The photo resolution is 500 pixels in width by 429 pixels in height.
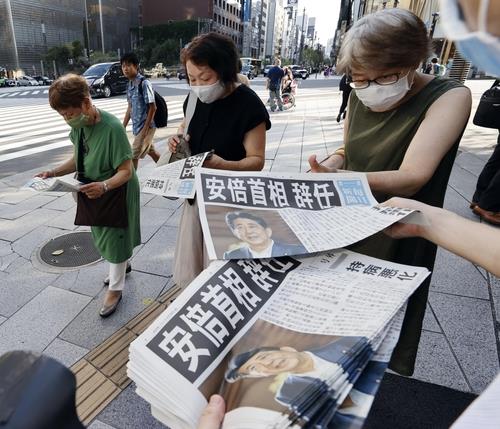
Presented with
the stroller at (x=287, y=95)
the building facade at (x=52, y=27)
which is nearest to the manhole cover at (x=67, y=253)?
the stroller at (x=287, y=95)

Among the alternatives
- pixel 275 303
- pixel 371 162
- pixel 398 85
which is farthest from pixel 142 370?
pixel 398 85

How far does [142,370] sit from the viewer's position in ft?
2.01

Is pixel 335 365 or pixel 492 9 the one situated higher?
pixel 492 9

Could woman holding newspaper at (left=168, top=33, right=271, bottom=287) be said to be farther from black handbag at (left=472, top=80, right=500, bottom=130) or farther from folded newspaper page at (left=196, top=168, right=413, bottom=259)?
black handbag at (left=472, top=80, right=500, bottom=130)

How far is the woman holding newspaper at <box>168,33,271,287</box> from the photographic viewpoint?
5.08 feet

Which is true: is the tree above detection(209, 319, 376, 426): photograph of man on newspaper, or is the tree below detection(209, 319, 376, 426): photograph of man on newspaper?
above

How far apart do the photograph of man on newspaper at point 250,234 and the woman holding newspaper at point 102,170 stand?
1.30 meters

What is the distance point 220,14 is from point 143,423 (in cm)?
6848

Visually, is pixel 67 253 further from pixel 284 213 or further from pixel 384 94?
pixel 384 94

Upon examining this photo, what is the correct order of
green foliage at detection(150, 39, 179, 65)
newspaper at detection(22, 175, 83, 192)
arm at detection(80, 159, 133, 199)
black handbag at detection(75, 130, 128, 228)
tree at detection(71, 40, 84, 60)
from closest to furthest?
newspaper at detection(22, 175, 83, 192) → arm at detection(80, 159, 133, 199) → black handbag at detection(75, 130, 128, 228) → tree at detection(71, 40, 84, 60) → green foliage at detection(150, 39, 179, 65)

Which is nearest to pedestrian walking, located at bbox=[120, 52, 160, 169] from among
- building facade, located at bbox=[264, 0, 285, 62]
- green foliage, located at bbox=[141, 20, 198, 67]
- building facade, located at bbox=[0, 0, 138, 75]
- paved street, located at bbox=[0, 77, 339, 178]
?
paved street, located at bbox=[0, 77, 339, 178]

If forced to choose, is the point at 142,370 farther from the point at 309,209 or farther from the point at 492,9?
the point at 492,9

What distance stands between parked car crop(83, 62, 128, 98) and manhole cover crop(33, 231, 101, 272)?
14.0m

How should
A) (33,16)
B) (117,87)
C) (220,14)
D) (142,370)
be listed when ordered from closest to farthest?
(142,370), (117,87), (33,16), (220,14)
